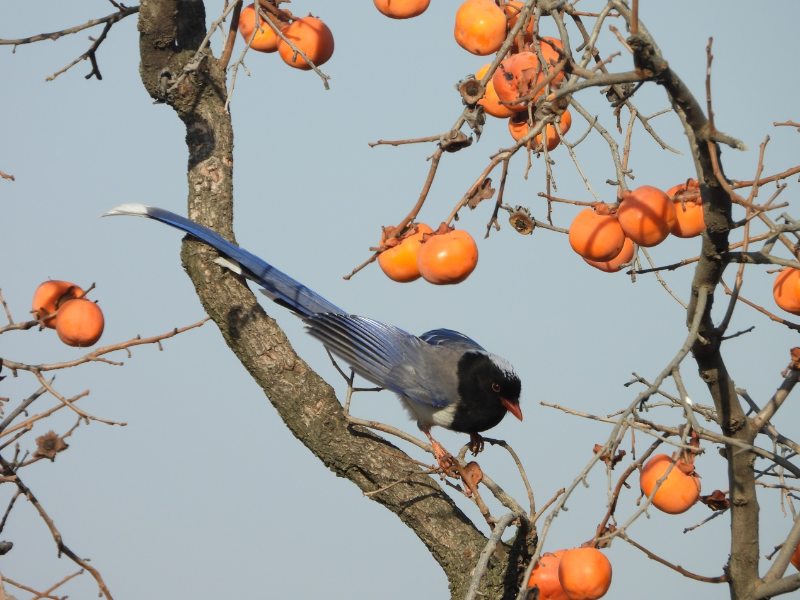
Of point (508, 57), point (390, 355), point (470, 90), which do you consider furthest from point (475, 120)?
point (390, 355)

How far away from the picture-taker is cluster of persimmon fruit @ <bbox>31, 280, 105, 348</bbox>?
297cm

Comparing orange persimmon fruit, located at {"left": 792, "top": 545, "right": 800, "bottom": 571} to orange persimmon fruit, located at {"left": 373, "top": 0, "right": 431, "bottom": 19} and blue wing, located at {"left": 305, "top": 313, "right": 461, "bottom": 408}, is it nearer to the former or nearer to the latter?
blue wing, located at {"left": 305, "top": 313, "right": 461, "bottom": 408}

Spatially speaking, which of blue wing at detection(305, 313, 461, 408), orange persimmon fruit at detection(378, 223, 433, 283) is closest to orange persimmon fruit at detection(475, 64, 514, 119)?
orange persimmon fruit at detection(378, 223, 433, 283)

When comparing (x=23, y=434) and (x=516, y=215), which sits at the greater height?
(x=516, y=215)

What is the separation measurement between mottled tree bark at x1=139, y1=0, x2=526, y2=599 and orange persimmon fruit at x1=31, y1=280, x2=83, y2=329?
60 centimetres

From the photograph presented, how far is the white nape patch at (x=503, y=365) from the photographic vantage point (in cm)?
447

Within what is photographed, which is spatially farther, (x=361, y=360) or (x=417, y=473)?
(x=361, y=360)

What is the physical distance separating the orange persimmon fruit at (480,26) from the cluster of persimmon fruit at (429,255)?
0.57 metres

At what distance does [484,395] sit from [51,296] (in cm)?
220

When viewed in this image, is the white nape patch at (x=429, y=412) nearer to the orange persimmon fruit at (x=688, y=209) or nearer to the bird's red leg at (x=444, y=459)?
the bird's red leg at (x=444, y=459)

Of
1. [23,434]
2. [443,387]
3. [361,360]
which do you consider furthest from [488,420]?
[23,434]

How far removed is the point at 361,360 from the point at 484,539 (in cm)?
99

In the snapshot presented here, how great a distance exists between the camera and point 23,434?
9.50 feet

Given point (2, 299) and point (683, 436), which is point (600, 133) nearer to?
point (683, 436)
